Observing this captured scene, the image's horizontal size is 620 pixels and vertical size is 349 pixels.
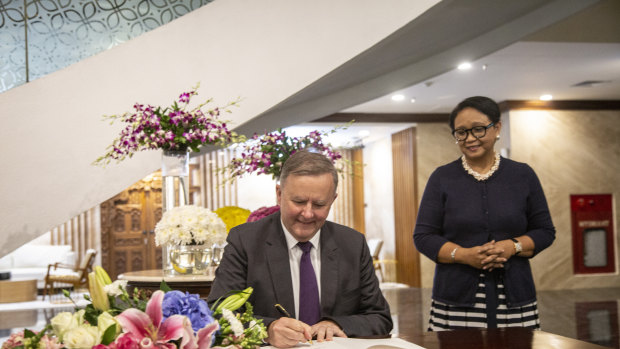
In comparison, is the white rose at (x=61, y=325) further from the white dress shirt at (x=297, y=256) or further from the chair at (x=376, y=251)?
the chair at (x=376, y=251)

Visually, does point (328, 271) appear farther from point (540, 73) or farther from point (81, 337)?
point (540, 73)

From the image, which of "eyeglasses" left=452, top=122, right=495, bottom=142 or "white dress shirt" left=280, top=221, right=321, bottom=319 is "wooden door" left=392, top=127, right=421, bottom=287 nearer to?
"eyeglasses" left=452, top=122, right=495, bottom=142

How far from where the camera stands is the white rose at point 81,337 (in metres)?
0.93

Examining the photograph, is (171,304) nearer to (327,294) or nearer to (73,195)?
(327,294)

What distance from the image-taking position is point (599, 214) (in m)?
11.8

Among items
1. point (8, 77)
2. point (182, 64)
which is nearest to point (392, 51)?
point (182, 64)

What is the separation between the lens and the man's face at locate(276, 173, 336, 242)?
6.10ft

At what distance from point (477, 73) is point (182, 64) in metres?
5.86

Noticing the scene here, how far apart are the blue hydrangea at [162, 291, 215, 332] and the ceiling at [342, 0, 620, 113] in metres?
5.00

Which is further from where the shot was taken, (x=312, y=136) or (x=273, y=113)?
(x=273, y=113)

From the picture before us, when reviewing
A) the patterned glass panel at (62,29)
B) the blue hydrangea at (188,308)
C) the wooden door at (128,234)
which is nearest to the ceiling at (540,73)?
the patterned glass panel at (62,29)

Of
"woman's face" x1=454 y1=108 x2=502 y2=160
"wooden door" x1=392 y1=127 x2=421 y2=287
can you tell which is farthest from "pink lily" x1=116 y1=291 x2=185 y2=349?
"wooden door" x1=392 y1=127 x2=421 y2=287

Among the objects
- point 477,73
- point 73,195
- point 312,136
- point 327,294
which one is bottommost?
point 327,294

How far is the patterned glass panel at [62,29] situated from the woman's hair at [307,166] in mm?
2989
